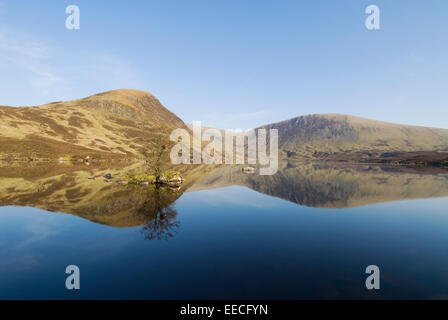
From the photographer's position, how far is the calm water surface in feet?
45.5

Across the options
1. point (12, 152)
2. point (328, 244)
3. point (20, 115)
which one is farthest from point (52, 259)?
point (20, 115)

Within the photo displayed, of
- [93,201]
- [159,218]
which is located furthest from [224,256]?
[93,201]

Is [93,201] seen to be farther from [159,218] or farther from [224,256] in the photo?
[224,256]

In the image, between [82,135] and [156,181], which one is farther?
[82,135]

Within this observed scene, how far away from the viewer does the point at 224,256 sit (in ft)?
62.0

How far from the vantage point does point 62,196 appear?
41469 mm

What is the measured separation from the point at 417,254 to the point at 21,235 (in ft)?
131

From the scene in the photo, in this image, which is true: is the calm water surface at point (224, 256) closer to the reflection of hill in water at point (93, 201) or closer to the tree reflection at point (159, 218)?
the tree reflection at point (159, 218)

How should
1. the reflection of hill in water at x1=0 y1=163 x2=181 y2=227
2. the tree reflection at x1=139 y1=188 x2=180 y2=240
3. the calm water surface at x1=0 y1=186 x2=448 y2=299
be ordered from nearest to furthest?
the calm water surface at x1=0 y1=186 x2=448 y2=299 → the tree reflection at x1=139 y1=188 x2=180 y2=240 → the reflection of hill in water at x1=0 y1=163 x2=181 y2=227

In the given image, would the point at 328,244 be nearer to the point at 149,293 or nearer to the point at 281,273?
the point at 281,273

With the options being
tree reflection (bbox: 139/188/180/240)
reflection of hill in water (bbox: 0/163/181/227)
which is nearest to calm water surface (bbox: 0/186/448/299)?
tree reflection (bbox: 139/188/180/240)

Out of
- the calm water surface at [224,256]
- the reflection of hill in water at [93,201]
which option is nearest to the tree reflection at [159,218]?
the reflection of hill in water at [93,201]

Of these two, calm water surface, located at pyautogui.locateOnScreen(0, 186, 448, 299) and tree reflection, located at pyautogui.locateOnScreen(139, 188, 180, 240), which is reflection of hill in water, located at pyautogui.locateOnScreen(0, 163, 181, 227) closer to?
tree reflection, located at pyautogui.locateOnScreen(139, 188, 180, 240)

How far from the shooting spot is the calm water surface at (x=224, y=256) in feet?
45.5
